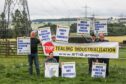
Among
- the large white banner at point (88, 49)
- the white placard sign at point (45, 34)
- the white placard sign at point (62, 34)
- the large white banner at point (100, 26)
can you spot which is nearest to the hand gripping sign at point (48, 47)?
the large white banner at point (88, 49)

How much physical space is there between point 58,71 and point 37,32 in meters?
1.87

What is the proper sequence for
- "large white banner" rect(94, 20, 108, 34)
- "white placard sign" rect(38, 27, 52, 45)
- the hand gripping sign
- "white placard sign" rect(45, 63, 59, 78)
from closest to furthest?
"white placard sign" rect(45, 63, 59, 78), "large white banner" rect(94, 20, 108, 34), "white placard sign" rect(38, 27, 52, 45), the hand gripping sign

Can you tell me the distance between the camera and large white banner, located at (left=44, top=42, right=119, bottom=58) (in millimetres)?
17734

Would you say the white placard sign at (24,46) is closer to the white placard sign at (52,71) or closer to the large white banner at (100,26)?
the white placard sign at (52,71)

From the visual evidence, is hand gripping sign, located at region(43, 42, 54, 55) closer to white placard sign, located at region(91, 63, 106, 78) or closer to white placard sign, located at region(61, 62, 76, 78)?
white placard sign, located at region(61, 62, 76, 78)

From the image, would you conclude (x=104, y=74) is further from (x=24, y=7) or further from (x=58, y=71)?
(x=24, y=7)

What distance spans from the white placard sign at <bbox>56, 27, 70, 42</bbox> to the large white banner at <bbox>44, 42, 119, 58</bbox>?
267mm

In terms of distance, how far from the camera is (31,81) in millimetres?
15969

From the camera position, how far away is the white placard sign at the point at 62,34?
17781mm

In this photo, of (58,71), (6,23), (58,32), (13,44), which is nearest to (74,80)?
(58,71)

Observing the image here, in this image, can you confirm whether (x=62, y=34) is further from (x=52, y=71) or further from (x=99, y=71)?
(x=99, y=71)

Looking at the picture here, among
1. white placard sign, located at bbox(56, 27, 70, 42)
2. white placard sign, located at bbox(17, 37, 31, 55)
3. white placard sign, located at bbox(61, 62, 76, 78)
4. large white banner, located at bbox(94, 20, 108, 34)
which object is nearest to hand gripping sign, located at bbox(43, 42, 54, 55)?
white placard sign, located at bbox(56, 27, 70, 42)

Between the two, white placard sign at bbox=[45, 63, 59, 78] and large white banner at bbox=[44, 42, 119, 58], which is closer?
white placard sign at bbox=[45, 63, 59, 78]

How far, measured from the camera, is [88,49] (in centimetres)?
1797
